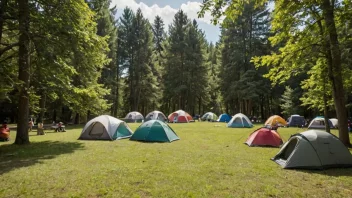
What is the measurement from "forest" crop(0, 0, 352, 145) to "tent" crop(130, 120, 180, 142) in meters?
3.16

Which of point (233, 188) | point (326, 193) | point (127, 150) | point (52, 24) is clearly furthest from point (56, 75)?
point (326, 193)

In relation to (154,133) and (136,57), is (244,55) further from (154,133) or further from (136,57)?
(154,133)

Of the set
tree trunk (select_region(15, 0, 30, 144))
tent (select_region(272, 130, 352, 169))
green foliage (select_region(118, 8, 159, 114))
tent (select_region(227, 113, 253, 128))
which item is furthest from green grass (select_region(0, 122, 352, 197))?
Result: green foliage (select_region(118, 8, 159, 114))

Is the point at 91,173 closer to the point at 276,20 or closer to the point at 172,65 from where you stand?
the point at 276,20

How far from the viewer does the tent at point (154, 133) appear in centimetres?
1310

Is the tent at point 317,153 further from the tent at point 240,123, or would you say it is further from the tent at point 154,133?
the tent at point 240,123

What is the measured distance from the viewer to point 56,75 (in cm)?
1187

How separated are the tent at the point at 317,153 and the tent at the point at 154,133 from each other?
6569 millimetres

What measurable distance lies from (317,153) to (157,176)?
4.98 metres

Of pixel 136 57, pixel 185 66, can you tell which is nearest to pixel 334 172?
pixel 185 66

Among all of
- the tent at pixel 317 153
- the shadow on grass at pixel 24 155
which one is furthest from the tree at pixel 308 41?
the shadow on grass at pixel 24 155

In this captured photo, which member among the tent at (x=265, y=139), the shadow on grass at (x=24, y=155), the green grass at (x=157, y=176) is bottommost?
the green grass at (x=157, y=176)

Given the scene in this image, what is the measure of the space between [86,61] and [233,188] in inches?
352

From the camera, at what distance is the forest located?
9976 mm
